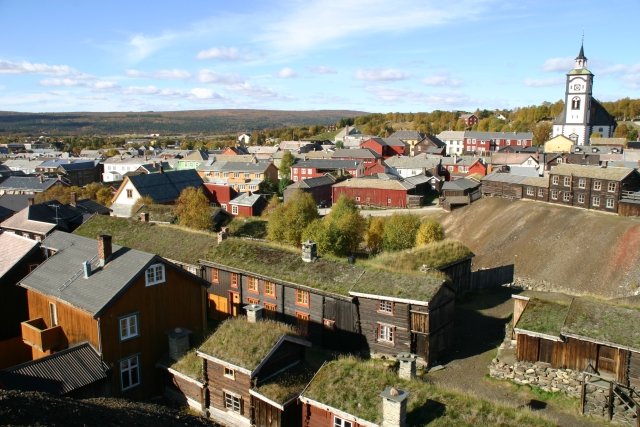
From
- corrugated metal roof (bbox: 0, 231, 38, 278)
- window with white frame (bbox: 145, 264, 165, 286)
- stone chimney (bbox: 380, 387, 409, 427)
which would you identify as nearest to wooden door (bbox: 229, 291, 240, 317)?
window with white frame (bbox: 145, 264, 165, 286)

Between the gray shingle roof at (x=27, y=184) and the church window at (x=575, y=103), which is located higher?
the church window at (x=575, y=103)

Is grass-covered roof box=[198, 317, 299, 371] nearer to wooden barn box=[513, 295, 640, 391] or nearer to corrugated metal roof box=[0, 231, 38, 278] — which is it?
wooden barn box=[513, 295, 640, 391]

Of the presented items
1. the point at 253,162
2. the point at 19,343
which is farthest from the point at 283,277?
the point at 253,162

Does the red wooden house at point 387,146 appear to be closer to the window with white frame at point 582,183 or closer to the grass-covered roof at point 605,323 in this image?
the window with white frame at point 582,183

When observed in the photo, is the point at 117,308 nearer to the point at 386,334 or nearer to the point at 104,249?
the point at 104,249

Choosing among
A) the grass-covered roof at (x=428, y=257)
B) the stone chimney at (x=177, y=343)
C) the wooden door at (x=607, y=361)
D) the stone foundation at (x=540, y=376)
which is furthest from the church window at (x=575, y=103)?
the stone chimney at (x=177, y=343)

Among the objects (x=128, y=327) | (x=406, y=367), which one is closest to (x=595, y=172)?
(x=406, y=367)
